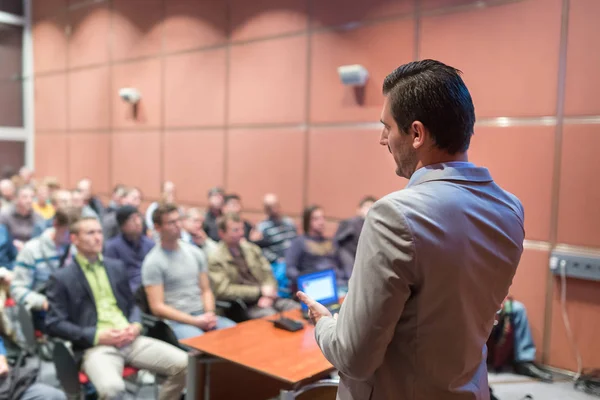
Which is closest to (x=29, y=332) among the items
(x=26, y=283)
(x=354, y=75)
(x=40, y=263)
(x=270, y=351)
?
(x=26, y=283)

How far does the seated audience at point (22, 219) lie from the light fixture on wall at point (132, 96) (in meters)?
2.72

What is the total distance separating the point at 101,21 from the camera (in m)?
8.48

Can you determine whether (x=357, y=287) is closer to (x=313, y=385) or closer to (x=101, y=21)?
(x=313, y=385)

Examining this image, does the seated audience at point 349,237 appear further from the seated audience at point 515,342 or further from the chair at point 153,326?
the chair at point 153,326

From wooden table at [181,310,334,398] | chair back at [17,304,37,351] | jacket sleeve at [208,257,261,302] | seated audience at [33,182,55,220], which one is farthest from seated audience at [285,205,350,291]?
seated audience at [33,182,55,220]

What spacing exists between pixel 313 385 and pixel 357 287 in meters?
1.49

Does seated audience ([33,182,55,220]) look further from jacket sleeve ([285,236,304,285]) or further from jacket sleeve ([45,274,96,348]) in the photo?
jacket sleeve ([45,274,96,348])

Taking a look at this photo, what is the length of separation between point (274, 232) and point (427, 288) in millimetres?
4748

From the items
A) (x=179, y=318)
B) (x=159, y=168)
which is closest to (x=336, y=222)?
(x=179, y=318)

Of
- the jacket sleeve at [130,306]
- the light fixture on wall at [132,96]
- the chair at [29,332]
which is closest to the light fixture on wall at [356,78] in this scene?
the jacket sleeve at [130,306]

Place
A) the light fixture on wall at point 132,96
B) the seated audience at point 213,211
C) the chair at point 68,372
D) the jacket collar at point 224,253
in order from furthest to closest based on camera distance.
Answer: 1. the light fixture on wall at point 132,96
2. the seated audience at point 213,211
3. the jacket collar at point 224,253
4. the chair at point 68,372

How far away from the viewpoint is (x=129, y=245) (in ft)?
14.4

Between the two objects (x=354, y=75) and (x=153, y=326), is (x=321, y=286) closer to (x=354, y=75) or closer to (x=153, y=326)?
(x=153, y=326)

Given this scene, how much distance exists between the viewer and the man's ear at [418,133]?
1.10 m
